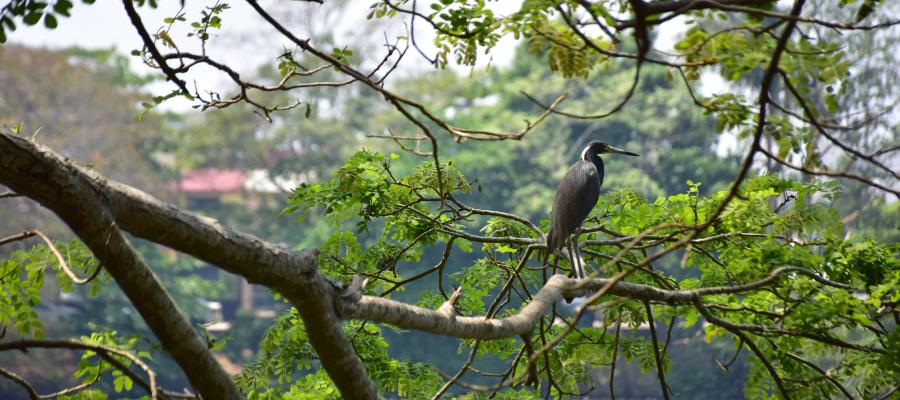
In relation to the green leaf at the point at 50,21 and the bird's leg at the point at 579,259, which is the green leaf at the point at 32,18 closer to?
the green leaf at the point at 50,21

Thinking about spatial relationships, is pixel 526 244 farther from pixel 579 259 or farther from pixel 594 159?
pixel 594 159

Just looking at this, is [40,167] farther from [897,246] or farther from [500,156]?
[500,156]

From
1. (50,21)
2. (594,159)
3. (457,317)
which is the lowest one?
(457,317)

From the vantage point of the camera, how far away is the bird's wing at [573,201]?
3.48 metres

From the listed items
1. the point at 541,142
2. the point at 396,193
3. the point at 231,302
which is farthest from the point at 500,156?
the point at 396,193

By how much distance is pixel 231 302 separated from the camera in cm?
2252

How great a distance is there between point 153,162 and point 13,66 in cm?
348

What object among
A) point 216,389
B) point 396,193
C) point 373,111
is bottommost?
point 216,389

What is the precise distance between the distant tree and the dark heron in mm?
69

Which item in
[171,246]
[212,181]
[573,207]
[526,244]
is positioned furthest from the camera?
[212,181]

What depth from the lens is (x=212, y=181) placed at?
23891mm

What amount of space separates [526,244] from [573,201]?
21.9 inches

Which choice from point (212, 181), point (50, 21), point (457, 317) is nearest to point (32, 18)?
point (50, 21)

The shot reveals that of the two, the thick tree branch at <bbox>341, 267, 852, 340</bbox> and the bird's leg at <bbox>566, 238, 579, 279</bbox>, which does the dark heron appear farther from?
the thick tree branch at <bbox>341, 267, 852, 340</bbox>
